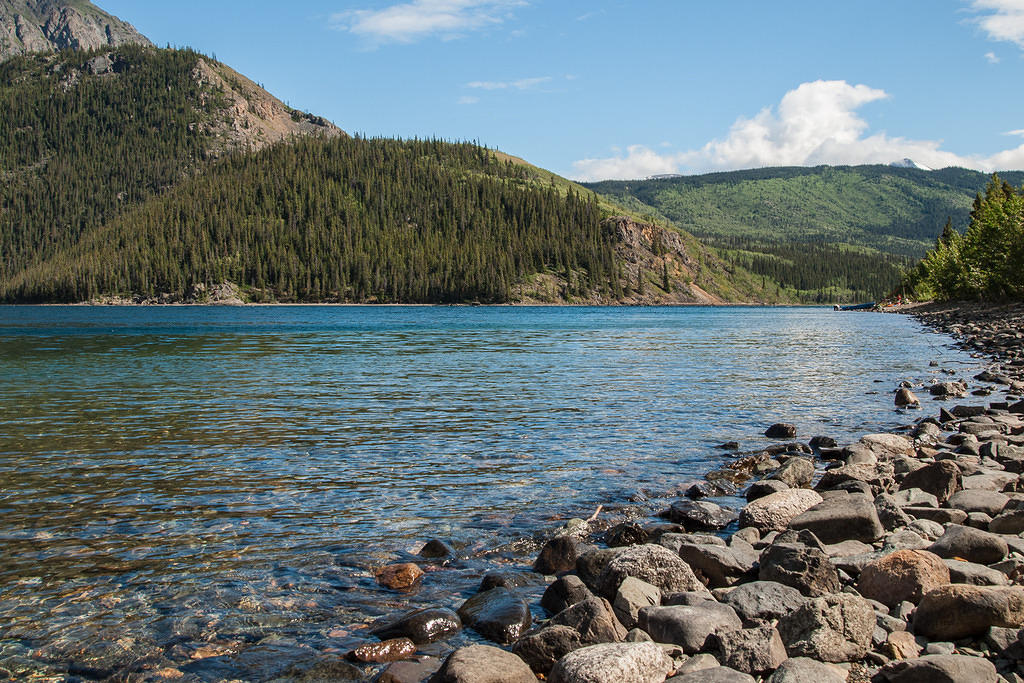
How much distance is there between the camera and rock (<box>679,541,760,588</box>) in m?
10.7

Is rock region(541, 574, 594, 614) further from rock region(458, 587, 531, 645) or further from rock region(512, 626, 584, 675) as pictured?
rock region(512, 626, 584, 675)

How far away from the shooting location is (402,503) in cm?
1546

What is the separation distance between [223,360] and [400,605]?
43209mm

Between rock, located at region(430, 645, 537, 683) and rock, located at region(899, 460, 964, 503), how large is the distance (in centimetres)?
1018

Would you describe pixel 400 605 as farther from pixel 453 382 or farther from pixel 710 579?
pixel 453 382

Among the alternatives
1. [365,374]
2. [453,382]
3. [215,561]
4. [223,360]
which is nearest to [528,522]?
[215,561]

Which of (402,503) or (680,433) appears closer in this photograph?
(402,503)

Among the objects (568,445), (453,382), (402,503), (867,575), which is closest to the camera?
(867,575)

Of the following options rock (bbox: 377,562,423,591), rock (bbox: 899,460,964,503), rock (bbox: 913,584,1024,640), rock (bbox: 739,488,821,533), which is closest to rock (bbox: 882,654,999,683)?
rock (bbox: 913,584,1024,640)

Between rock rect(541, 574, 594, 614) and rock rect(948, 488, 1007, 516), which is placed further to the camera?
rock rect(948, 488, 1007, 516)

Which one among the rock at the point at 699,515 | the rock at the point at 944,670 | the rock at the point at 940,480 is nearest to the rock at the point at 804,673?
the rock at the point at 944,670

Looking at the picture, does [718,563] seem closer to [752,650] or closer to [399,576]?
[752,650]

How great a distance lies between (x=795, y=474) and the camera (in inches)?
663

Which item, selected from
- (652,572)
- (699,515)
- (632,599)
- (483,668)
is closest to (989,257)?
(699,515)
